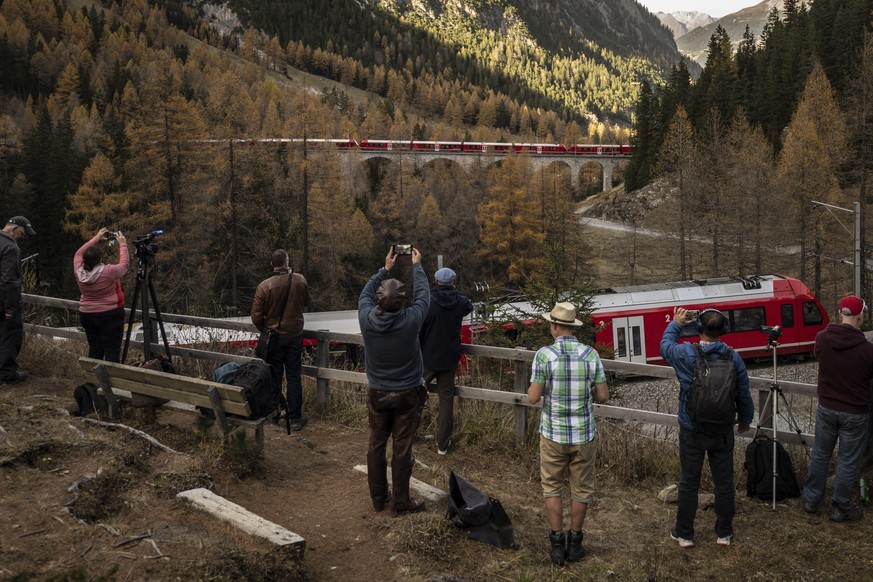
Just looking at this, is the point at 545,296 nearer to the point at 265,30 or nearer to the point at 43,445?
the point at 43,445

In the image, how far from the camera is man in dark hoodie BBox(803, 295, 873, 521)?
534 centimetres

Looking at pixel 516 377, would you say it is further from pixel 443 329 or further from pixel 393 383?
pixel 393 383

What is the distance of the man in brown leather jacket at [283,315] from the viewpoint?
709 centimetres

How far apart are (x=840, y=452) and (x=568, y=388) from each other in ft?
8.04

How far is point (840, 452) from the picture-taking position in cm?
543

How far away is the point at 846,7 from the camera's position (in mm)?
69500

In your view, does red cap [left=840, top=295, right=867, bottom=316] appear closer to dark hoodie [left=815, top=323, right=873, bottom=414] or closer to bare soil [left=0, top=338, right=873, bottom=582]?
dark hoodie [left=815, top=323, right=873, bottom=414]

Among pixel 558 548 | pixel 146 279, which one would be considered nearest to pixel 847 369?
pixel 558 548

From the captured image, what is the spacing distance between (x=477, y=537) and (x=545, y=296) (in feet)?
25.8

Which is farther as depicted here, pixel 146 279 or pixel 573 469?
pixel 146 279

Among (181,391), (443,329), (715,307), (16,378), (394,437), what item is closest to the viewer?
(394,437)

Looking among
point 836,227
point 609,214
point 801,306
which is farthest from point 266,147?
point 801,306

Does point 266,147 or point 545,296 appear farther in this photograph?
point 266,147

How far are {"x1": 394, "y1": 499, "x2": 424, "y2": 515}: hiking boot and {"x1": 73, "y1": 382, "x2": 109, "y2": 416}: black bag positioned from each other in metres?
3.26
